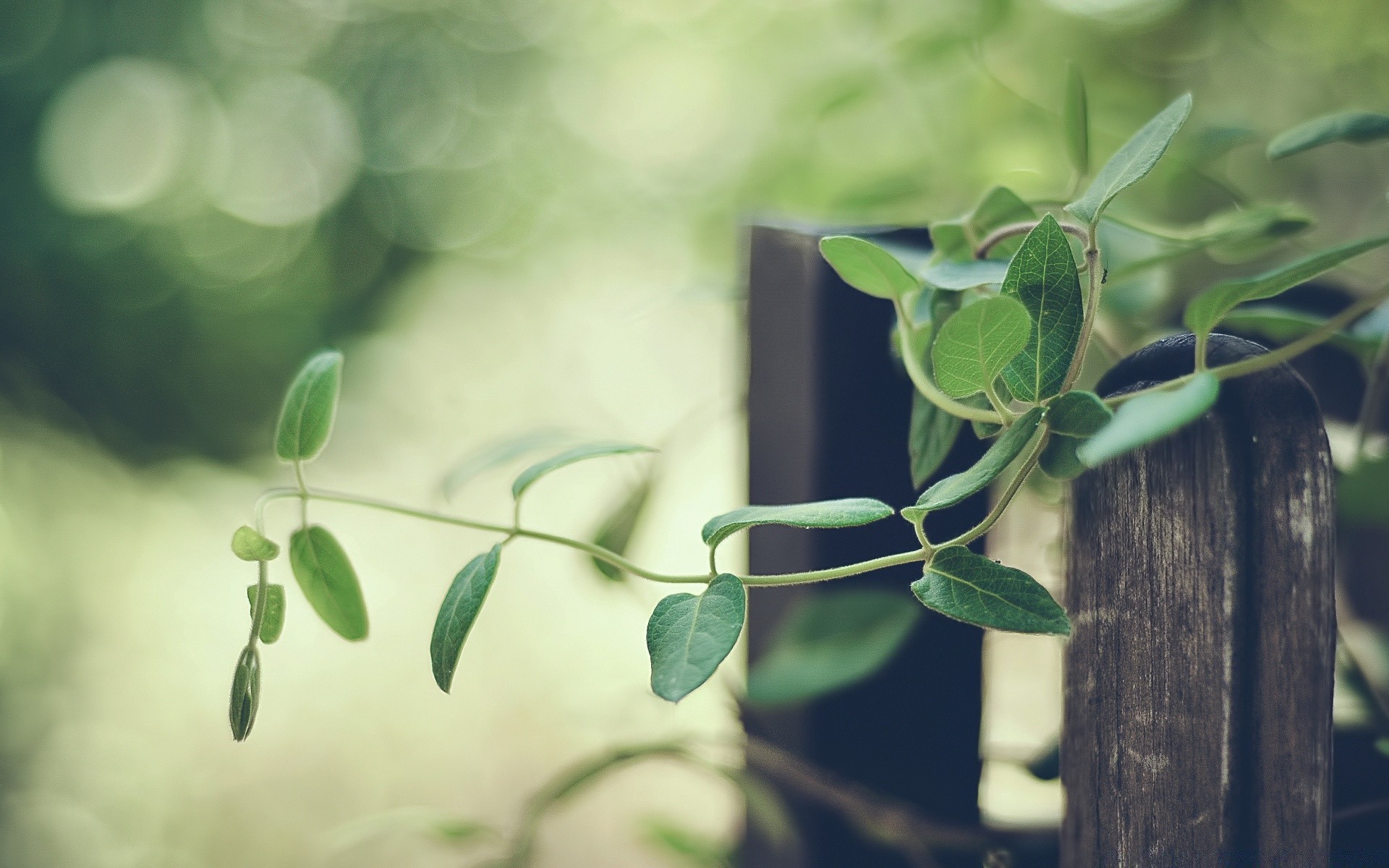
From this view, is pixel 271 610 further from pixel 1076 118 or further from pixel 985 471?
pixel 1076 118

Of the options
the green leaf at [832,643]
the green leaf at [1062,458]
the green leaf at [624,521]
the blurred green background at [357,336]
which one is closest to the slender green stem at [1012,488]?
the green leaf at [1062,458]

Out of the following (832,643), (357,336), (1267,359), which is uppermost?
(357,336)

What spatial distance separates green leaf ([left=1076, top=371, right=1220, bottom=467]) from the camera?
5.6 inches

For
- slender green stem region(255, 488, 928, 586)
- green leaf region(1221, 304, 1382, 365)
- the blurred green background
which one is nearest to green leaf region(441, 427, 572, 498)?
slender green stem region(255, 488, 928, 586)

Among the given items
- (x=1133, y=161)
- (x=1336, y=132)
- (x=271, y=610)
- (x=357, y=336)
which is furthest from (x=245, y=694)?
(x=357, y=336)

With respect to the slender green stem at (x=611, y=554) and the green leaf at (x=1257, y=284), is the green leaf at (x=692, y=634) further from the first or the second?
the green leaf at (x=1257, y=284)

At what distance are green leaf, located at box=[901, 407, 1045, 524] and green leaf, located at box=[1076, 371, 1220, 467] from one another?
35 mm

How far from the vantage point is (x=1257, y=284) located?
0.22 meters

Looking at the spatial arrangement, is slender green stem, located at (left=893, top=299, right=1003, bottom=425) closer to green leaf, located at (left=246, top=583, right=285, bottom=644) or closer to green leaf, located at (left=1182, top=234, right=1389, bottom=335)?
green leaf, located at (left=1182, top=234, right=1389, bottom=335)

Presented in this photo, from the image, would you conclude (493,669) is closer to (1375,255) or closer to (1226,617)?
(1375,255)

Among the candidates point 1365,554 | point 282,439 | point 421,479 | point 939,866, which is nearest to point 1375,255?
point 1365,554

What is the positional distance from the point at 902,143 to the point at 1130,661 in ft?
2.86

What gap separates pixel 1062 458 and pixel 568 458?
Answer: 14 cm

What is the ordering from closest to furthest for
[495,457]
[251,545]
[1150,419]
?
[1150,419] → [251,545] → [495,457]
